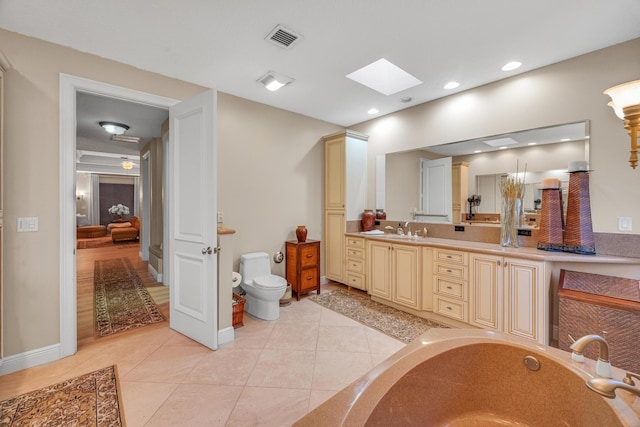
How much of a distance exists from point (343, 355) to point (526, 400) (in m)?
1.28

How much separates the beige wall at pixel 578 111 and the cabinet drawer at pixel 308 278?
234 cm

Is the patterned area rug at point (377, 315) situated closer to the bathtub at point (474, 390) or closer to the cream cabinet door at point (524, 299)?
the cream cabinet door at point (524, 299)

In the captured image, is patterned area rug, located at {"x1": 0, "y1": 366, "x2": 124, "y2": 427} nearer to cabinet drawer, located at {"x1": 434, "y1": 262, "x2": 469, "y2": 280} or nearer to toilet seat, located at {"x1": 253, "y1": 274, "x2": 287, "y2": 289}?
toilet seat, located at {"x1": 253, "y1": 274, "x2": 287, "y2": 289}

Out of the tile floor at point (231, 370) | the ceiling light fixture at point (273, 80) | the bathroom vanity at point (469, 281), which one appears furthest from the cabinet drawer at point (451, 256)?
the ceiling light fixture at point (273, 80)

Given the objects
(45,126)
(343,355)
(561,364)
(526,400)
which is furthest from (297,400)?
(45,126)

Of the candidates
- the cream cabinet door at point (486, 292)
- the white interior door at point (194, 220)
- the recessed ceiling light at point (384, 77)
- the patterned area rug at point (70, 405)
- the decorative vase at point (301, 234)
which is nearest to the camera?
the patterned area rug at point (70, 405)

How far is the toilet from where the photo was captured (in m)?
2.90

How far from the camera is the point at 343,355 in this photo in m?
2.26

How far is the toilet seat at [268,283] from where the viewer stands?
9.55 ft

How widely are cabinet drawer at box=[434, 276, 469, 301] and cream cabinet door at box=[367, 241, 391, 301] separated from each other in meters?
0.62

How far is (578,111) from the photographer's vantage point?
2.38 metres

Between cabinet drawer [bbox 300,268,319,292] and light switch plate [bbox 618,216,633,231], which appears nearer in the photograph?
light switch plate [bbox 618,216,633,231]

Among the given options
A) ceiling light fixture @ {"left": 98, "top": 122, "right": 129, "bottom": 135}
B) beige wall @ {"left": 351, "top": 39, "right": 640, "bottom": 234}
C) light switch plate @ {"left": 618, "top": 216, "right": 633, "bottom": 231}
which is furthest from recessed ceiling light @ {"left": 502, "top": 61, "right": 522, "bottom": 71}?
ceiling light fixture @ {"left": 98, "top": 122, "right": 129, "bottom": 135}

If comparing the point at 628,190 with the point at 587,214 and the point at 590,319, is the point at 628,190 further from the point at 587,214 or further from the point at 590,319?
the point at 590,319
